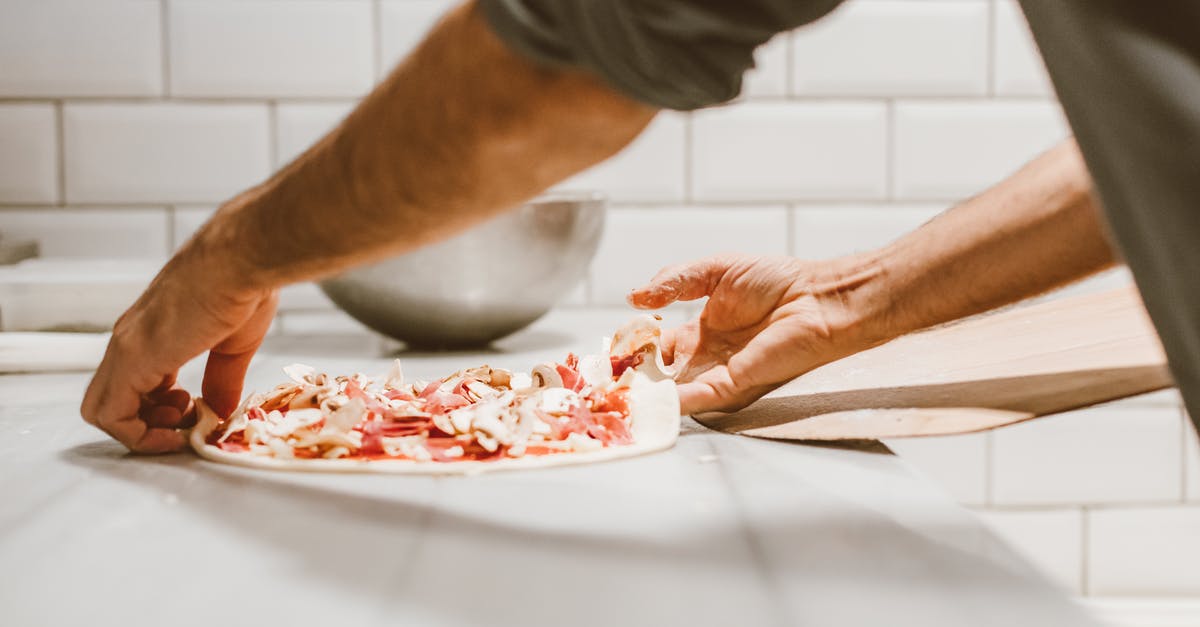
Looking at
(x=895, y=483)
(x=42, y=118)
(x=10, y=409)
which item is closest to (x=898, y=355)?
(x=895, y=483)

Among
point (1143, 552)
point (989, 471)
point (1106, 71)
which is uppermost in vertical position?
point (1106, 71)

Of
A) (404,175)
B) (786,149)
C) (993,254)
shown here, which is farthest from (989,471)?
(404,175)

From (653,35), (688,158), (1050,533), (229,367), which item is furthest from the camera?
(688,158)

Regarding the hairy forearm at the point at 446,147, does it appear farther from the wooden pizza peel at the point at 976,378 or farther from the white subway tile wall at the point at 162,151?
the white subway tile wall at the point at 162,151

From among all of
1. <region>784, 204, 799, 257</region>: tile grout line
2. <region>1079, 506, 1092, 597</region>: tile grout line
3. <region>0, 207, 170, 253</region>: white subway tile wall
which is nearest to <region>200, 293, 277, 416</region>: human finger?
<region>0, 207, 170, 253</region>: white subway tile wall

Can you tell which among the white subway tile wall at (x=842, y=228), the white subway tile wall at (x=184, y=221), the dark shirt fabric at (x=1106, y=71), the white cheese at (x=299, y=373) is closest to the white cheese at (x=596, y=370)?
the white cheese at (x=299, y=373)

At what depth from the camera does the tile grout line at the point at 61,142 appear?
1379 mm

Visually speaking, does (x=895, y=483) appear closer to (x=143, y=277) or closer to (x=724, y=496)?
(x=724, y=496)

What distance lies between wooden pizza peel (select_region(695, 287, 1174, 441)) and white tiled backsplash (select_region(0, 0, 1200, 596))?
1.40ft

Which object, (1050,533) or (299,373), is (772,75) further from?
(299,373)

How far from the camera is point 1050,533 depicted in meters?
1.33

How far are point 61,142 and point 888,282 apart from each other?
1077 mm

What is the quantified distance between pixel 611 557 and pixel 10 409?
624mm

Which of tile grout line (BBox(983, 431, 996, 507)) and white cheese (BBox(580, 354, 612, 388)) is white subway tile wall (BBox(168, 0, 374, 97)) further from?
tile grout line (BBox(983, 431, 996, 507))
